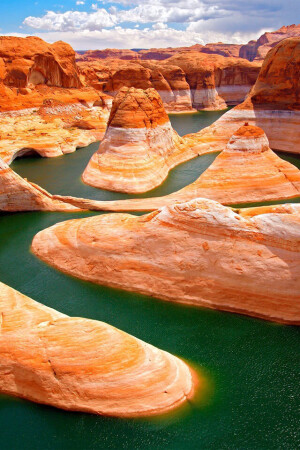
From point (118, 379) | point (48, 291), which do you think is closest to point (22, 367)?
point (118, 379)

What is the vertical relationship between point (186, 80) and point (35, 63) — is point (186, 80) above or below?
above

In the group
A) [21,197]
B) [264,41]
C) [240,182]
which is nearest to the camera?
[21,197]

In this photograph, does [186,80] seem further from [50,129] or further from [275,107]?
[275,107]

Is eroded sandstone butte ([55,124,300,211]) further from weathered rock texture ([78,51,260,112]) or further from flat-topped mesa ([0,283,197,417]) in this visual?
weathered rock texture ([78,51,260,112])

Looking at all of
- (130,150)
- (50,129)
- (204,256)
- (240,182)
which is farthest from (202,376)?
(50,129)

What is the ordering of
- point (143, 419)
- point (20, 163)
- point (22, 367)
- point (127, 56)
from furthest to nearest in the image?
point (127, 56) → point (20, 163) → point (22, 367) → point (143, 419)

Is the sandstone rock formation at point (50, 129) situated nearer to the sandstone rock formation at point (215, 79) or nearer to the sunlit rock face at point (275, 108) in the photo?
the sunlit rock face at point (275, 108)

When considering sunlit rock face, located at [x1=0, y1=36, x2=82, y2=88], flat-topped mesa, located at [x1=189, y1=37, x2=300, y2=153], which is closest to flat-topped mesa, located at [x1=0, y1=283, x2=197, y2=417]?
flat-topped mesa, located at [x1=189, y1=37, x2=300, y2=153]

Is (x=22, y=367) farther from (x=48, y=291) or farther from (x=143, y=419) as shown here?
(x=48, y=291)
